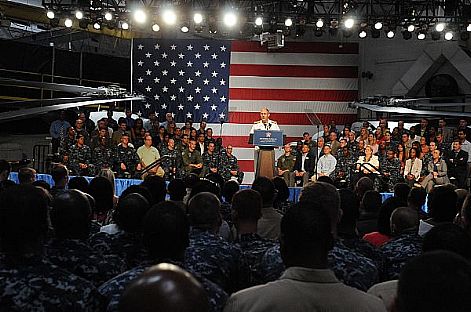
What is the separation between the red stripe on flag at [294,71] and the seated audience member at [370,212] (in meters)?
11.6

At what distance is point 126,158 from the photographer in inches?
522

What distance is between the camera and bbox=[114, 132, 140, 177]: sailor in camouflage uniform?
1308cm

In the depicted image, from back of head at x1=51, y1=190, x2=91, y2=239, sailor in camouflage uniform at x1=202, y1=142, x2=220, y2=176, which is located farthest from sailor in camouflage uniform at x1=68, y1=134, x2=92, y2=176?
back of head at x1=51, y1=190, x2=91, y2=239

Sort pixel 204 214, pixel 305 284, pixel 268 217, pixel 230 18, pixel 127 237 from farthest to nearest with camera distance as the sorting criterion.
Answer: pixel 230 18 < pixel 268 217 < pixel 204 214 < pixel 127 237 < pixel 305 284

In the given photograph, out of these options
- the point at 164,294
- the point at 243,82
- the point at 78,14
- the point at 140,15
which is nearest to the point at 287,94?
the point at 243,82

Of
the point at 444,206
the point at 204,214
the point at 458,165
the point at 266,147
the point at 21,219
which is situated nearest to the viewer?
the point at 21,219

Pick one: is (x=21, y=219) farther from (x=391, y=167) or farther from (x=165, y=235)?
(x=391, y=167)

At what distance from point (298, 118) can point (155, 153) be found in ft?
14.9

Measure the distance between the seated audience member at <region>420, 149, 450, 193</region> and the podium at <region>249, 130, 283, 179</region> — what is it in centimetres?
299

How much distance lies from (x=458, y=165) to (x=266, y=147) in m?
3.99

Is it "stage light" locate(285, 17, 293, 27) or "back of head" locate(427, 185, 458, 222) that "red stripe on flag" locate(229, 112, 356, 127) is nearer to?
"stage light" locate(285, 17, 293, 27)

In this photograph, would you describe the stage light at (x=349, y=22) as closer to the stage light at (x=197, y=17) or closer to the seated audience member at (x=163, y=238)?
the stage light at (x=197, y=17)

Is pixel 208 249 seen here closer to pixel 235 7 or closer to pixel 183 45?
pixel 235 7

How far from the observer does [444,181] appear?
12.8 m
